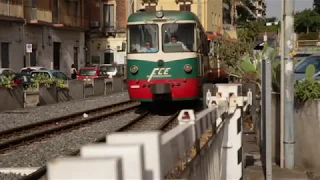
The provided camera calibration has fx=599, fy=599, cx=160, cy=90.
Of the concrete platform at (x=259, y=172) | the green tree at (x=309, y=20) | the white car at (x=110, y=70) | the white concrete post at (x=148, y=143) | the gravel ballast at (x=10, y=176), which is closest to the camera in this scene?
the white concrete post at (x=148, y=143)

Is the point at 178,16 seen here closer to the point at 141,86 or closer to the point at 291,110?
the point at 141,86

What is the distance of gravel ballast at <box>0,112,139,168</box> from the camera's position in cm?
1112

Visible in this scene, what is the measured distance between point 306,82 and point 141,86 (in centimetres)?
961

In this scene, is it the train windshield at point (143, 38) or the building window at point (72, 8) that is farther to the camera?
the building window at point (72, 8)

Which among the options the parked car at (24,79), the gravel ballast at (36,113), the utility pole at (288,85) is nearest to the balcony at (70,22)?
the parked car at (24,79)

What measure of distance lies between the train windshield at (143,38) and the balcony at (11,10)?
89.0 feet

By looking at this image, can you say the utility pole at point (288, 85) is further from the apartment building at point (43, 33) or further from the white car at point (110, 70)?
the white car at point (110, 70)

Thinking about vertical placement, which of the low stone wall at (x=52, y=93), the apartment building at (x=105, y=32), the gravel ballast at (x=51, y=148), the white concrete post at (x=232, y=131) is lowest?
the gravel ballast at (x=51, y=148)

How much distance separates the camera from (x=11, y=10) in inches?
1777

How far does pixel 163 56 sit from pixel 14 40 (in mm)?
30107

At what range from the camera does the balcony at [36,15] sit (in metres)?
48.5

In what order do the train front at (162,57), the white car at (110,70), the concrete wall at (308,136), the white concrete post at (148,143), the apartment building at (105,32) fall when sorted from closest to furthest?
the white concrete post at (148,143)
the concrete wall at (308,136)
the train front at (162,57)
the white car at (110,70)
the apartment building at (105,32)

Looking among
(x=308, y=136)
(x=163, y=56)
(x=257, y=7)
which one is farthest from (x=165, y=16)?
(x=257, y=7)

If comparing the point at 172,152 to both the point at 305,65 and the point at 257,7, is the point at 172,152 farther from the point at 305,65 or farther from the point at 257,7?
the point at 257,7
